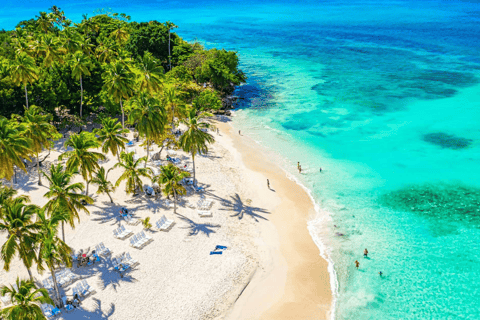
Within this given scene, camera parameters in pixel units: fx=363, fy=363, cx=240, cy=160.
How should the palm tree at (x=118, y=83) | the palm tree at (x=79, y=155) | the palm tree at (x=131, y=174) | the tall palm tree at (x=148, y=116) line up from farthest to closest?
1. the palm tree at (x=118, y=83)
2. the tall palm tree at (x=148, y=116)
3. the palm tree at (x=131, y=174)
4. the palm tree at (x=79, y=155)

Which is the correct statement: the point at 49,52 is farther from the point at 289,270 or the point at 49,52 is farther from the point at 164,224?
the point at 289,270

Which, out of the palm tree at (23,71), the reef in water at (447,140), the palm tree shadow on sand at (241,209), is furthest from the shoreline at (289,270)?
the palm tree at (23,71)

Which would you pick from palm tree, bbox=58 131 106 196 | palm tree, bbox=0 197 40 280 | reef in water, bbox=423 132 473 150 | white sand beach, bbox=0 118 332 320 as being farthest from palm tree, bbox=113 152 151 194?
reef in water, bbox=423 132 473 150

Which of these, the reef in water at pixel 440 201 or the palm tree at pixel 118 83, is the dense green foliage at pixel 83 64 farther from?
the reef in water at pixel 440 201

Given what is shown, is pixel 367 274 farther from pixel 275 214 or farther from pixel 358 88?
pixel 358 88

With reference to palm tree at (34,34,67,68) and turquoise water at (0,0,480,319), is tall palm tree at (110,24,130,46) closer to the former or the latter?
palm tree at (34,34,67,68)

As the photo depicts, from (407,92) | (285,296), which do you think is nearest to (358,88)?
(407,92)

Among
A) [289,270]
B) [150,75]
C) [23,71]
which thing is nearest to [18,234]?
[289,270]
